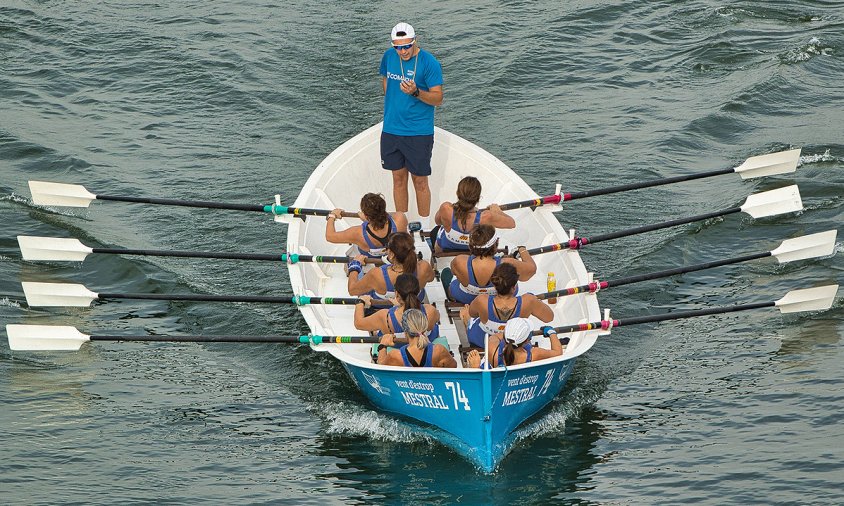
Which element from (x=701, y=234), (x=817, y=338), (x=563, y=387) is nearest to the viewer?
(x=563, y=387)

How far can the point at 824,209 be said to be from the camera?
15.9 meters

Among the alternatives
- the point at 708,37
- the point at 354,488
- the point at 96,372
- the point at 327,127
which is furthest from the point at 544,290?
the point at 708,37

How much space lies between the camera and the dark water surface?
10.7 m

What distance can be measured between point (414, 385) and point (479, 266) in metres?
1.56

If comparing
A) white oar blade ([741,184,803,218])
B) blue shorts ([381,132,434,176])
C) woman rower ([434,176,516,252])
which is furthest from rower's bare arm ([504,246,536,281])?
white oar blade ([741,184,803,218])

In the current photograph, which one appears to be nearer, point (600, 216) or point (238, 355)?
point (238, 355)

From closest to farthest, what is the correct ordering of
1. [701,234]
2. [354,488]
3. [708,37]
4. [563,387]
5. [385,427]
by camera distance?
[354,488] < [385,427] < [563,387] < [701,234] < [708,37]

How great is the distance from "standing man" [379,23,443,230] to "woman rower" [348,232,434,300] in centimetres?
205

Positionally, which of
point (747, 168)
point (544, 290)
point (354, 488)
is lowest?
point (354, 488)

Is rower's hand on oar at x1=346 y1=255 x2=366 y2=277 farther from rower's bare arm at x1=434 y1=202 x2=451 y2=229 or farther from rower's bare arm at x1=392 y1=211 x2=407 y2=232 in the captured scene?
rower's bare arm at x1=434 y1=202 x2=451 y2=229

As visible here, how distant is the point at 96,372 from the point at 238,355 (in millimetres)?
1516

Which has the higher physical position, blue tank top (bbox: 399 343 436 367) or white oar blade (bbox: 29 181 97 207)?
white oar blade (bbox: 29 181 97 207)

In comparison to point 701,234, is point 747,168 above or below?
above

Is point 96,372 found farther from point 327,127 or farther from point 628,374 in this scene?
point 327,127
